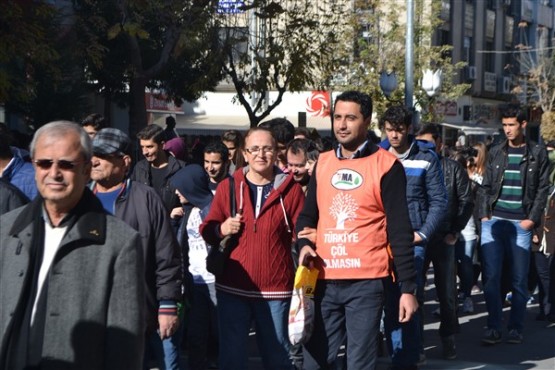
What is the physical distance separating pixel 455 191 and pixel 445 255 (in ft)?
1.97

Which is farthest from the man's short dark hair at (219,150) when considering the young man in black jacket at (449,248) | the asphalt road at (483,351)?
the young man in black jacket at (449,248)

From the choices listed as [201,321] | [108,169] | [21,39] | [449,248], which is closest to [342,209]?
[108,169]

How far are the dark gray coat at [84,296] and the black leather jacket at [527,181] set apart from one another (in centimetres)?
683

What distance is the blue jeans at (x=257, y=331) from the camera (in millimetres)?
6957

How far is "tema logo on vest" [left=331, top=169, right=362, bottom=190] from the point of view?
21.6ft

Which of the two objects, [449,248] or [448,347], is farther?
[449,248]

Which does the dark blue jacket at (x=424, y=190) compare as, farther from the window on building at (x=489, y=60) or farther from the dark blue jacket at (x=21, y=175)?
the window on building at (x=489, y=60)

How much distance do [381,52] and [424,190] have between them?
1062 inches

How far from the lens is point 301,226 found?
6.79 metres

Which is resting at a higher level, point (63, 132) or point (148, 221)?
point (63, 132)

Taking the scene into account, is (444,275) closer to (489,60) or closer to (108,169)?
(108,169)

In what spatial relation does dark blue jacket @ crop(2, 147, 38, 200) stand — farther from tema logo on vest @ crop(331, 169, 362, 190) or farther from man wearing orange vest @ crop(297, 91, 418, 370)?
tema logo on vest @ crop(331, 169, 362, 190)

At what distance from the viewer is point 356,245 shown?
21.6ft

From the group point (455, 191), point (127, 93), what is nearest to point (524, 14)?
point (127, 93)
